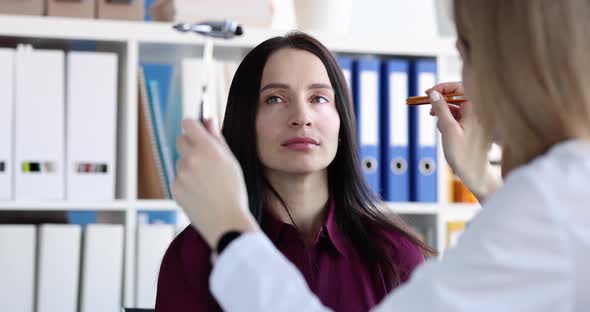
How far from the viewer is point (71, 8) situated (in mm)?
2418

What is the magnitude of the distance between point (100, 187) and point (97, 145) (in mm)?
113

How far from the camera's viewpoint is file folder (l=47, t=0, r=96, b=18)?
2.40m

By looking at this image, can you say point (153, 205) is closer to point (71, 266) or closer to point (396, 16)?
point (71, 266)

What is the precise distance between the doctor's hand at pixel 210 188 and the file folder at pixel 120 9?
1.62 metres

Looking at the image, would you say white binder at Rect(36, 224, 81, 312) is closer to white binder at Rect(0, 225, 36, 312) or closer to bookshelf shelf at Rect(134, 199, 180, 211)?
white binder at Rect(0, 225, 36, 312)

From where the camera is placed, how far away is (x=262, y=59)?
175 centimetres

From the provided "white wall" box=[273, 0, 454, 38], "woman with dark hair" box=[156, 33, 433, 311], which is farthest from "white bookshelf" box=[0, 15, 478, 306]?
"woman with dark hair" box=[156, 33, 433, 311]

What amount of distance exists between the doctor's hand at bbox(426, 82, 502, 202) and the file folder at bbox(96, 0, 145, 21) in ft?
3.91

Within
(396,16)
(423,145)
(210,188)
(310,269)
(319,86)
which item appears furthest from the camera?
(396,16)

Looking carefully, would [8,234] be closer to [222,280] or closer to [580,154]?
[222,280]

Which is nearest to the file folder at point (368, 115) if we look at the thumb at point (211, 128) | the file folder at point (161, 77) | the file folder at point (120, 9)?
the file folder at point (161, 77)

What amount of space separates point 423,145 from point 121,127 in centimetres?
86

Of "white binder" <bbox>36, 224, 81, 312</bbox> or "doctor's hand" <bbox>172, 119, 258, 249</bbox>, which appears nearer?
"doctor's hand" <bbox>172, 119, 258, 249</bbox>

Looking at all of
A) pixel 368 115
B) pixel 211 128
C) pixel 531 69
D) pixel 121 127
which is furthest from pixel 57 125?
pixel 531 69
